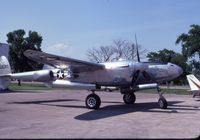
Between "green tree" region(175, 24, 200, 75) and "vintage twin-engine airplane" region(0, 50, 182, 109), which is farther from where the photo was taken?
"green tree" region(175, 24, 200, 75)

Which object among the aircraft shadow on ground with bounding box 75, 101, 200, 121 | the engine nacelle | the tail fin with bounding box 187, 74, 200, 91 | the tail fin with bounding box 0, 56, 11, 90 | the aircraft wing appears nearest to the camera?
the aircraft shadow on ground with bounding box 75, 101, 200, 121

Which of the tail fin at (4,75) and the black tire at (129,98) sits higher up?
the tail fin at (4,75)

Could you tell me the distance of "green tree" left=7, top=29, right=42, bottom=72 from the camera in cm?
8575

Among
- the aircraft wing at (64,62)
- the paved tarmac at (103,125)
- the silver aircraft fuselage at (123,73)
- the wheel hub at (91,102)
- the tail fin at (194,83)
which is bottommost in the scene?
the paved tarmac at (103,125)

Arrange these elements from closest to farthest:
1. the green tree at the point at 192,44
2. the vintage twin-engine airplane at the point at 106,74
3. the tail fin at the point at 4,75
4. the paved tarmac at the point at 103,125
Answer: the paved tarmac at the point at 103,125 < the vintage twin-engine airplane at the point at 106,74 < the tail fin at the point at 4,75 < the green tree at the point at 192,44

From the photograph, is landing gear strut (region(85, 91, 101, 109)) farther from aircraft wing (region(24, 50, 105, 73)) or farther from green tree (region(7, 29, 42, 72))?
green tree (region(7, 29, 42, 72))

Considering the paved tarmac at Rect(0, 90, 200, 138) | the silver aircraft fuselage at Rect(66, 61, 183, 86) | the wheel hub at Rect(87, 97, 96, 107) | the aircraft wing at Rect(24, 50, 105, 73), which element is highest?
the aircraft wing at Rect(24, 50, 105, 73)

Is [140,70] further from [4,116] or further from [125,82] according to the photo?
[4,116]

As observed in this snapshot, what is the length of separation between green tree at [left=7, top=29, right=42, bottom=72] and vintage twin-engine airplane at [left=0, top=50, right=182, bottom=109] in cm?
6806

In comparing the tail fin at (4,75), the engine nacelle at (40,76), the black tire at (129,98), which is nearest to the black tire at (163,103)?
the black tire at (129,98)

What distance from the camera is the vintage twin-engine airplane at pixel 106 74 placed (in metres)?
16.7

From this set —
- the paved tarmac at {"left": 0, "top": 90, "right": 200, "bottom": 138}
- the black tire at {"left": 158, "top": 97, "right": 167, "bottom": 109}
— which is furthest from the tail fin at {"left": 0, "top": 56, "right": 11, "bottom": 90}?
the black tire at {"left": 158, "top": 97, "right": 167, "bottom": 109}

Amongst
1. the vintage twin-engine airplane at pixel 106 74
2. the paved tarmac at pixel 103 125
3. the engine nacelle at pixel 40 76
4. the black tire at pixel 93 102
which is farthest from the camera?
the engine nacelle at pixel 40 76

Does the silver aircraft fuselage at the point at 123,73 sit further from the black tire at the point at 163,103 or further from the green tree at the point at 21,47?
the green tree at the point at 21,47
